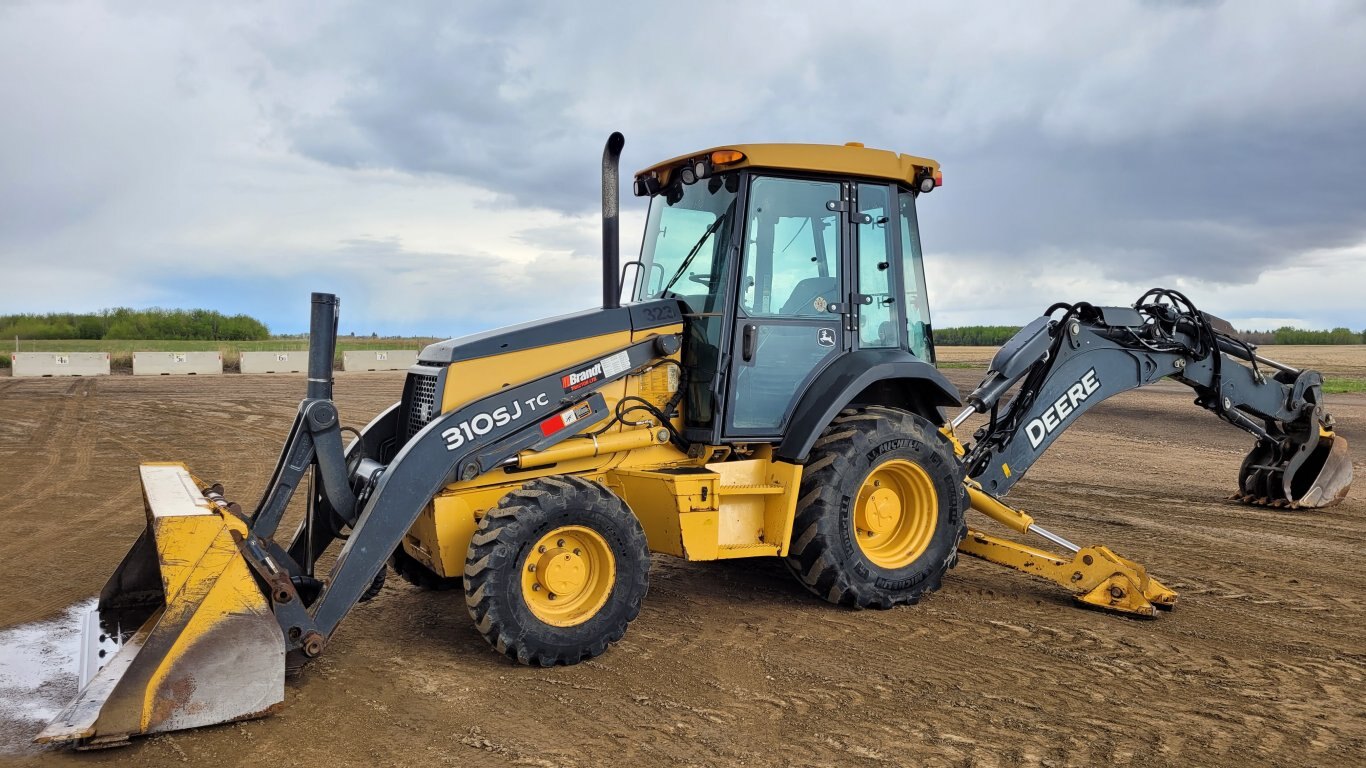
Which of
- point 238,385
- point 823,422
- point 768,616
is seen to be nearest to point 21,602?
point 768,616

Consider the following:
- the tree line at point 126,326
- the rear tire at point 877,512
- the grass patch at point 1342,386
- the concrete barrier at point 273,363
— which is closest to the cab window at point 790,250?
the rear tire at point 877,512

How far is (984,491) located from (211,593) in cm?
536

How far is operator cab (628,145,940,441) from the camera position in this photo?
6.29m

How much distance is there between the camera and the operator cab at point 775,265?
6.29 metres

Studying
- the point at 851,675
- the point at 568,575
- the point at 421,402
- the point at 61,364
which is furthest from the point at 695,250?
the point at 61,364

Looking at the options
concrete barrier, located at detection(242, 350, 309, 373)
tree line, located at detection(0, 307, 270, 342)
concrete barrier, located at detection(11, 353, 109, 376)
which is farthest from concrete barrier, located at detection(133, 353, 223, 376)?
tree line, located at detection(0, 307, 270, 342)

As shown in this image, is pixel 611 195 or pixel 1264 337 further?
pixel 1264 337

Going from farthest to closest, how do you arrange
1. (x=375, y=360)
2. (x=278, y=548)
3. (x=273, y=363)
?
(x=375, y=360) < (x=273, y=363) < (x=278, y=548)

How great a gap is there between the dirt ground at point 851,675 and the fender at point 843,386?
1116 millimetres

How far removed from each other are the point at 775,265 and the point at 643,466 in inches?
59.5

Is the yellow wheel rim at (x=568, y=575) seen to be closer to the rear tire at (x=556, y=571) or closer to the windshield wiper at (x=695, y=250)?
the rear tire at (x=556, y=571)

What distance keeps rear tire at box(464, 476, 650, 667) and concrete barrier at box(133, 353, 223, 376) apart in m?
32.4

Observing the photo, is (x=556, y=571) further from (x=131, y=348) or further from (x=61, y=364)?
(x=131, y=348)

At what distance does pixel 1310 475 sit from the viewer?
416 inches
